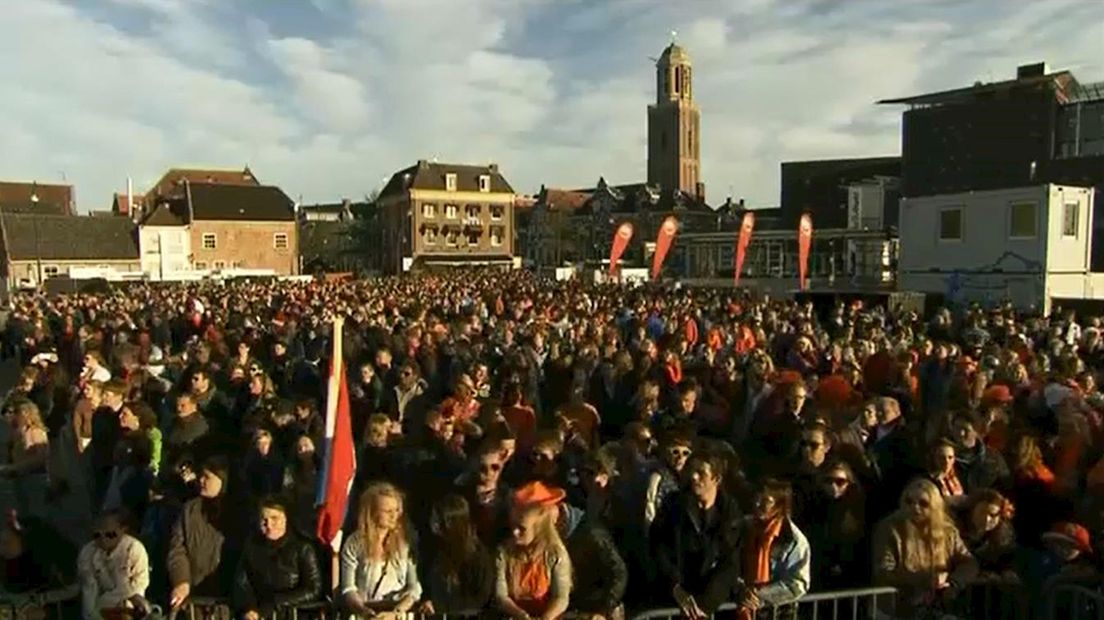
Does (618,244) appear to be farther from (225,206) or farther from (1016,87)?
(225,206)

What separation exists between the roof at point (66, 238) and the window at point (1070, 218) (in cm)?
5928

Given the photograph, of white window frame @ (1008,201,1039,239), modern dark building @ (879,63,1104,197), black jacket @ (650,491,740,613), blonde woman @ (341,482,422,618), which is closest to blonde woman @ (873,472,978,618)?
black jacket @ (650,491,740,613)

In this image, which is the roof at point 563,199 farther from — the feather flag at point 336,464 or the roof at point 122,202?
the feather flag at point 336,464

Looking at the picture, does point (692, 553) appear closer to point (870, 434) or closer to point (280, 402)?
point (870, 434)

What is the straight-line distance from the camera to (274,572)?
14.9 ft

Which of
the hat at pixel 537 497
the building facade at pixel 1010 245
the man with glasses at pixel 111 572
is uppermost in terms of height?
the building facade at pixel 1010 245

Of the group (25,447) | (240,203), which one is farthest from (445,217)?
(25,447)

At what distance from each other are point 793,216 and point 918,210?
3503cm

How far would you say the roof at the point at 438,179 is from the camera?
74250mm

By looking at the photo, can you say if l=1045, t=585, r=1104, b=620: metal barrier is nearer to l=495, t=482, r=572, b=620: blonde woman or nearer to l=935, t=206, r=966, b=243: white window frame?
→ l=495, t=482, r=572, b=620: blonde woman

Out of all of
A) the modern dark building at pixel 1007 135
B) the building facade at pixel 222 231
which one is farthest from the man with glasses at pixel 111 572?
the building facade at pixel 222 231

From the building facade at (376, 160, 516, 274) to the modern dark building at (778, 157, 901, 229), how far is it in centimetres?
2660

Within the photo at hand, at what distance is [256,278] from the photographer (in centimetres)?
5119

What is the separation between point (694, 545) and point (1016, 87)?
4789cm
